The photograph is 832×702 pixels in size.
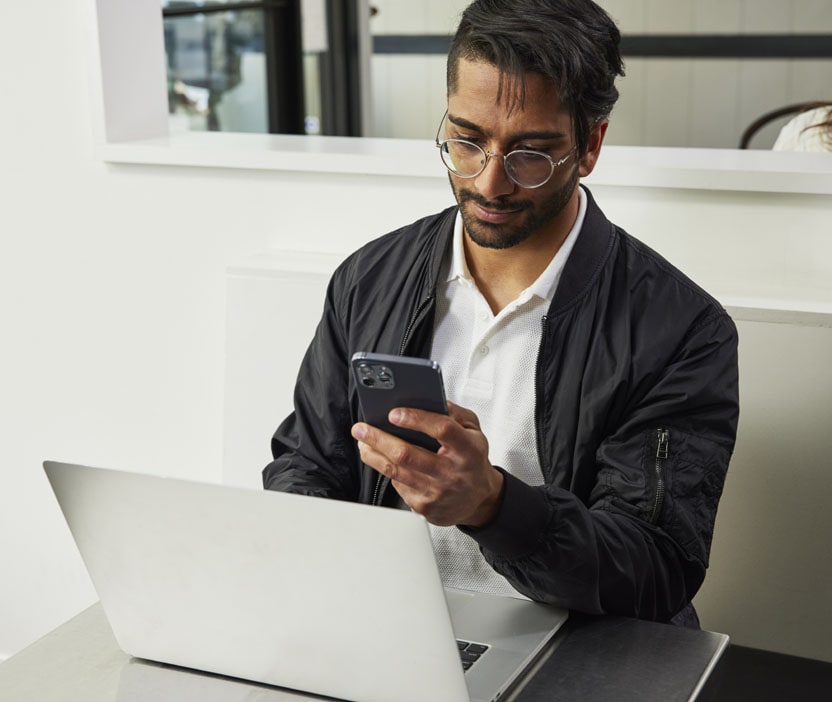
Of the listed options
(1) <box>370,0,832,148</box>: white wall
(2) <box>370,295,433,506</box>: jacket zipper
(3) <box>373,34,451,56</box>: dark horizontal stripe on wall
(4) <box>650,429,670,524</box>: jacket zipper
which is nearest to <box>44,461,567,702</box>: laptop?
(4) <box>650,429,670,524</box>: jacket zipper

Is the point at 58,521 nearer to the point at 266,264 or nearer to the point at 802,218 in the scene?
the point at 266,264

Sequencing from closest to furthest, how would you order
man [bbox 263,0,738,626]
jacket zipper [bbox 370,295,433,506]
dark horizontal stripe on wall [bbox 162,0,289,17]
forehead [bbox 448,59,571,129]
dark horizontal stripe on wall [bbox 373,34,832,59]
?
man [bbox 263,0,738,626] → forehead [bbox 448,59,571,129] → jacket zipper [bbox 370,295,433,506] → dark horizontal stripe on wall [bbox 162,0,289,17] → dark horizontal stripe on wall [bbox 373,34,832,59]

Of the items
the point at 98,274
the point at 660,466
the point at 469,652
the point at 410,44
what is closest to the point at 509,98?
the point at 660,466

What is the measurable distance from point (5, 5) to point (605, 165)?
3.36 feet

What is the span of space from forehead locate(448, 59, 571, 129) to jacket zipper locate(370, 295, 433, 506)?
9.1 inches

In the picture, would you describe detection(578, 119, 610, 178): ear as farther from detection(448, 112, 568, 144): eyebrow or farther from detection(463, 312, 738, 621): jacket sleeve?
detection(463, 312, 738, 621): jacket sleeve

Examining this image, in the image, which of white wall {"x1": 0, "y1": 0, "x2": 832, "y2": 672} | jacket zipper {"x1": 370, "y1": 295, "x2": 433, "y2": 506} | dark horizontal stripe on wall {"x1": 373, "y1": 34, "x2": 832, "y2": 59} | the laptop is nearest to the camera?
the laptop

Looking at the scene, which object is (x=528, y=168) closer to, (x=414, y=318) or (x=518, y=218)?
(x=518, y=218)

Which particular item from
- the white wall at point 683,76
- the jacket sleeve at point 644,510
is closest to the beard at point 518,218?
the jacket sleeve at point 644,510

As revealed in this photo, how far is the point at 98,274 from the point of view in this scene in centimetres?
205

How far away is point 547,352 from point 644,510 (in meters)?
0.21

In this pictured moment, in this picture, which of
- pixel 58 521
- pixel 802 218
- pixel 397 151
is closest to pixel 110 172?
pixel 397 151

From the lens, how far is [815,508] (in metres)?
1.58

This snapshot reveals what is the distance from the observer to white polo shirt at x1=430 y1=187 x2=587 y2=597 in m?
1.37
